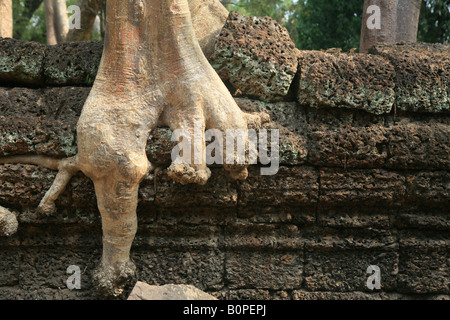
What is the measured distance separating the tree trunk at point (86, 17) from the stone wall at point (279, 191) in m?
2.42

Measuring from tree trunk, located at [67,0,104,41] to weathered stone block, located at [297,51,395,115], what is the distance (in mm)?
3198

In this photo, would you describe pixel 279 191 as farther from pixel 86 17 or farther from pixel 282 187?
pixel 86 17

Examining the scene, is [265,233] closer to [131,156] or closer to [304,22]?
[131,156]

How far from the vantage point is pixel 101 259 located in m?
2.91

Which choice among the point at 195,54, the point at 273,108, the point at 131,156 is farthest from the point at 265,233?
the point at 195,54

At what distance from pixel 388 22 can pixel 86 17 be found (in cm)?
337

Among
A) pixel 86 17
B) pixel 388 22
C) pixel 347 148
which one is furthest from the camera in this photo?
pixel 86 17

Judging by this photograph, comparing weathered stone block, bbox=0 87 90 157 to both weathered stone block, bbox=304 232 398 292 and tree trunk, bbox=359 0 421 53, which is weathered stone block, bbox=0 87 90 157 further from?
tree trunk, bbox=359 0 421 53

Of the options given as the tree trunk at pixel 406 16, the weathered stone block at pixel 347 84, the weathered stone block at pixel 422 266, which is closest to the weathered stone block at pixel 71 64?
the weathered stone block at pixel 347 84

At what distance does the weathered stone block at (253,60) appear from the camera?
3.00m

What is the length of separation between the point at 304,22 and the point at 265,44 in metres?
5.23

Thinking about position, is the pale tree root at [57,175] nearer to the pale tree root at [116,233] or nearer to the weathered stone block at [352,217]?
the pale tree root at [116,233]

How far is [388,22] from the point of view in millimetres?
4473

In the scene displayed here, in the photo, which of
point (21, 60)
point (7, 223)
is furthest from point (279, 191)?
point (21, 60)
